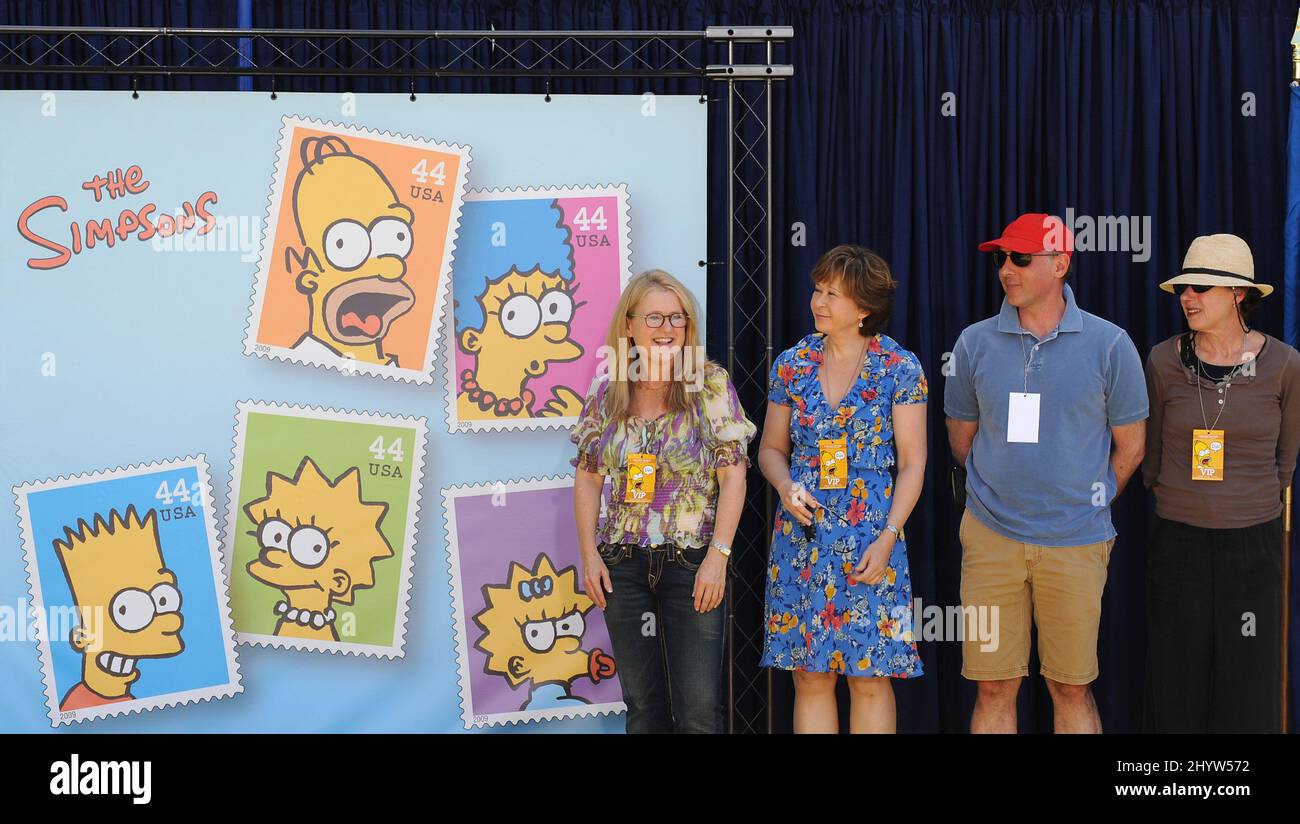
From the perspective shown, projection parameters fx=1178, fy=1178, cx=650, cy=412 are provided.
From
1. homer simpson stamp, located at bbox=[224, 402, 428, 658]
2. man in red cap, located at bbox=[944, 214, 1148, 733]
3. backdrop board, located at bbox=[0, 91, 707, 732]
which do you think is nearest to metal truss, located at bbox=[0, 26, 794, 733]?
backdrop board, located at bbox=[0, 91, 707, 732]

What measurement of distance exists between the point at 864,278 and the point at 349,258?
1424 mm

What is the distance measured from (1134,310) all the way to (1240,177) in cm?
53

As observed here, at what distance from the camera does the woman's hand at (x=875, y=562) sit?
2.85 metres

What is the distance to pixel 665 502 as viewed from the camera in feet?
9.51

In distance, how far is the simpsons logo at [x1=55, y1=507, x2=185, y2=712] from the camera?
3.27 meters

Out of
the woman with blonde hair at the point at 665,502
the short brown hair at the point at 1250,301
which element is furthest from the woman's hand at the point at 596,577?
the short brown hair at the point at 1250,301

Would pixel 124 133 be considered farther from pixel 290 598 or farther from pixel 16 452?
pixel 290 598

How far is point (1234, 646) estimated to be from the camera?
3.09 meters

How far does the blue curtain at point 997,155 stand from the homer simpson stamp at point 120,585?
1.37 metres

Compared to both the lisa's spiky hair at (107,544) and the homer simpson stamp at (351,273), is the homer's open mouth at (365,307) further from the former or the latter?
the lisa's spiky hair at (107,544)

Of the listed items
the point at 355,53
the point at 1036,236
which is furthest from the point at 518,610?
the point at 355,53

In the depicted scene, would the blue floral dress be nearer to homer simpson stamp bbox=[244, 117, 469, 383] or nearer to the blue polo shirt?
the blue polo shirt

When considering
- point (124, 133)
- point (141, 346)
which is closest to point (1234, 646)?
point (141, 346)

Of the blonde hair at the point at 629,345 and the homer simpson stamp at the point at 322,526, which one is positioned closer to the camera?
the blonde hair at the point at 629,345
